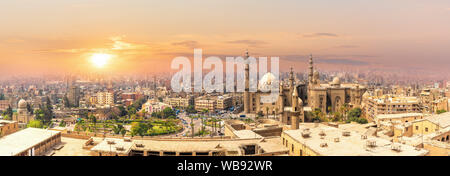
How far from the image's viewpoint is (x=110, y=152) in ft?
21.8

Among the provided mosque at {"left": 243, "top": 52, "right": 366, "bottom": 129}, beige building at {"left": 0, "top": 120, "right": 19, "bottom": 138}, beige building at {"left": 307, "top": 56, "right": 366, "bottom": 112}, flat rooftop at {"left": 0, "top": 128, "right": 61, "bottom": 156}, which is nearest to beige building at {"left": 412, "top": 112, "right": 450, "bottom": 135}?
mosque at {"left": 243, "top": 52, "right": 366, "bottom": 129}

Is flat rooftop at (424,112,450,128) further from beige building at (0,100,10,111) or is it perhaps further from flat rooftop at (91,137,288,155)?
beige building at (0,100,10,111)

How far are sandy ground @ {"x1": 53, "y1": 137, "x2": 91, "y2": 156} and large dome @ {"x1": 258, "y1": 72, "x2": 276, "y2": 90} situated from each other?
11936 millimetres

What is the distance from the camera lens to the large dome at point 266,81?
19041 millimetres

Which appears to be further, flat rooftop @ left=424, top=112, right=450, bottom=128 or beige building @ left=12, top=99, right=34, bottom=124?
beige building @ left=12, top=99, right=34, bottom=124

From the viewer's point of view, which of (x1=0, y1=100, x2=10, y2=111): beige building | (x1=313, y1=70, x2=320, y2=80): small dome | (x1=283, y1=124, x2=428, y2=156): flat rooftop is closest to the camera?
(x1=283, y1=124, x2=428, y2=156): flat rooftop

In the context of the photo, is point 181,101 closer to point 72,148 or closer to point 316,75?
point 316,75

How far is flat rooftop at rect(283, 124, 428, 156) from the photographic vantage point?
5555 mm
